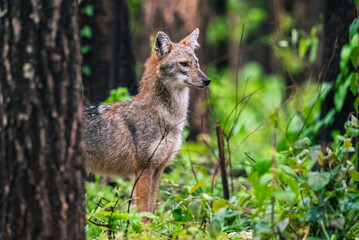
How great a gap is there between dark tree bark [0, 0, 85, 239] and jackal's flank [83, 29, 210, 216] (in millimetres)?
2457

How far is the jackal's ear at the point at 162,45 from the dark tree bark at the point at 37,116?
9.12ft

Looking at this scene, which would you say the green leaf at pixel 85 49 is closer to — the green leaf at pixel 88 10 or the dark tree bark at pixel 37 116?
the green leaf at pixel 88 10

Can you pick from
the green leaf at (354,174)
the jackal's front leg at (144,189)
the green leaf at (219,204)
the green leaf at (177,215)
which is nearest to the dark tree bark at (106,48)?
the jackal's front leg at (144,189)

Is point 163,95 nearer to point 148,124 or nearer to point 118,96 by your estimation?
point 148,124

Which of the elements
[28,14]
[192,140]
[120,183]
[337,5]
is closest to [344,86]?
[337,5]

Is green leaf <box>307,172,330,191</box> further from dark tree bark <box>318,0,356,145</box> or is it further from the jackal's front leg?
dark tree bark <box>318,0,356,145</box>

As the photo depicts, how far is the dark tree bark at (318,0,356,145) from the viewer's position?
22.8 feet

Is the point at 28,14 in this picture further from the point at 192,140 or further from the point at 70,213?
the point at 192,140

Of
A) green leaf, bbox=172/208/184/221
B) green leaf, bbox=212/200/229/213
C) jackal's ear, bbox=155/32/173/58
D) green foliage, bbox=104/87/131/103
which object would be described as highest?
jackal's ear, bbox=155/32/173/58

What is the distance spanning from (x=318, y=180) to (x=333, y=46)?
3.51m

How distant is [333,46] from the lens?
7184 mm

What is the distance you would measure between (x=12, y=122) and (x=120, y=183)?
14.4 ft

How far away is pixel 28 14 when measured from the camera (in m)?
3.54

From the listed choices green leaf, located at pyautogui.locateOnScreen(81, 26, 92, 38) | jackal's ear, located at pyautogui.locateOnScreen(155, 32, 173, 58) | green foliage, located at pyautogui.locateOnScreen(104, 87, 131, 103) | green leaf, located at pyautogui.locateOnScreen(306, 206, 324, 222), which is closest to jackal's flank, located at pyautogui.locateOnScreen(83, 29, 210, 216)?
jackal's ear, located at pyautogui.locateOnScreen(155, 32, 173, 58)
